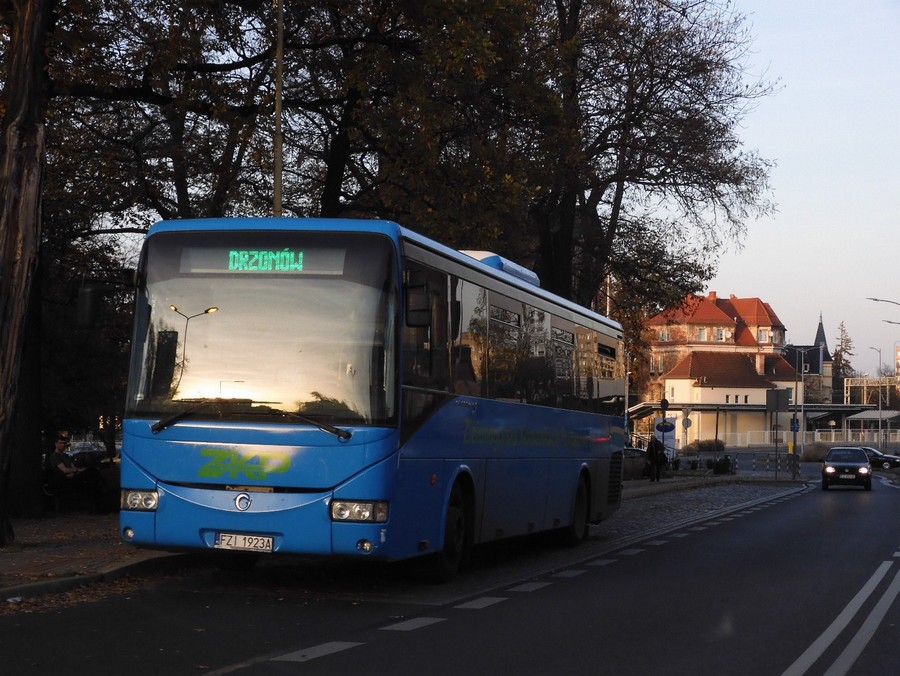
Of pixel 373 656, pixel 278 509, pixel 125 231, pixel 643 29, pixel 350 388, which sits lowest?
pixel 373 656

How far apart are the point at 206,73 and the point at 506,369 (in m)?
9.94

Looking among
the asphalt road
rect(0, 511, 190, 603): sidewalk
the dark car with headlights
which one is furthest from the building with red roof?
the asphalt road

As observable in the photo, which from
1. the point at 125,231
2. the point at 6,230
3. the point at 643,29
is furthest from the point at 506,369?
the point at 643,29

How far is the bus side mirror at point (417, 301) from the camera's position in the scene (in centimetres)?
1230

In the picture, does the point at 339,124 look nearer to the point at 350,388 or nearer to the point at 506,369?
the point at 506,369

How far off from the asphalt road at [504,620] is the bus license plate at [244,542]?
460 mm

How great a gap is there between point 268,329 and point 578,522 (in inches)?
336

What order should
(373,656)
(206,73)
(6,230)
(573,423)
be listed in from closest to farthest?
(373,656) < (6,230) < (573,423) < (206,73)

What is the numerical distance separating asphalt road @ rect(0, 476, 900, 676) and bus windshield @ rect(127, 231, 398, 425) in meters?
1.68

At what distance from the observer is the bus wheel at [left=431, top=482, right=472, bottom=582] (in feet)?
44.9

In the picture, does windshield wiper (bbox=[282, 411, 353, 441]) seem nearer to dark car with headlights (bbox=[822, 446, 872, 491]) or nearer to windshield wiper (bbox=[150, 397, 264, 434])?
windshield wiper (bbox=[150, 397, 264, 434])

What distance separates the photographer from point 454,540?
13.9m

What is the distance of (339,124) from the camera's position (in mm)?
25547

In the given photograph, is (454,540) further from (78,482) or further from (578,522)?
(78,482)
